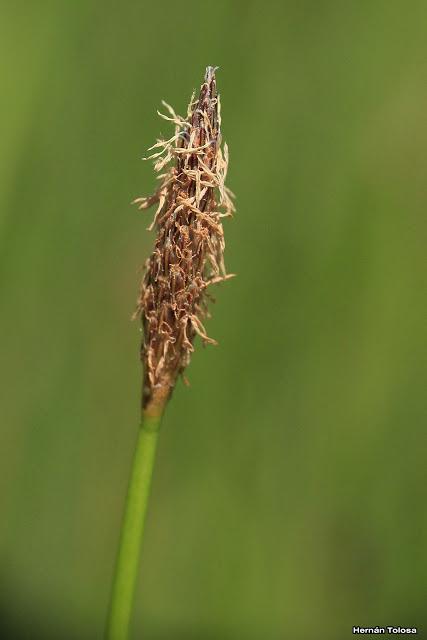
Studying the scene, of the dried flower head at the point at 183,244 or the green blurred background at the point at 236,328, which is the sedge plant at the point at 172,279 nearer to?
the dried flower head at the point at 183,244

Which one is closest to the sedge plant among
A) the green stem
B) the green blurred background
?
the green stem

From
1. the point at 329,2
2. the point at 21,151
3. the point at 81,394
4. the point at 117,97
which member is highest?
the point at 329,2

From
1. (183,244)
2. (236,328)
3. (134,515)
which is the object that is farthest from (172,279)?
(236,328)

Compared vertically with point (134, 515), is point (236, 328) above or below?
above

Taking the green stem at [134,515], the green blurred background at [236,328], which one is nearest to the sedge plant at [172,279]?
the green stem at [134,515]

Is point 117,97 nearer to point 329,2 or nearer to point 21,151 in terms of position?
point 21,151

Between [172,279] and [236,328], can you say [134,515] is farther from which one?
[236,328]

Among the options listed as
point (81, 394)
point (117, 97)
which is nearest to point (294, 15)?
point (117, 97)

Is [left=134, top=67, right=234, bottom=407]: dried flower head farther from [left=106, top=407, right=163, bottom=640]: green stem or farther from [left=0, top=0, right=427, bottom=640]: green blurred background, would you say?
[left=0, top=0, right=427, bottom=640]: green blurred background
